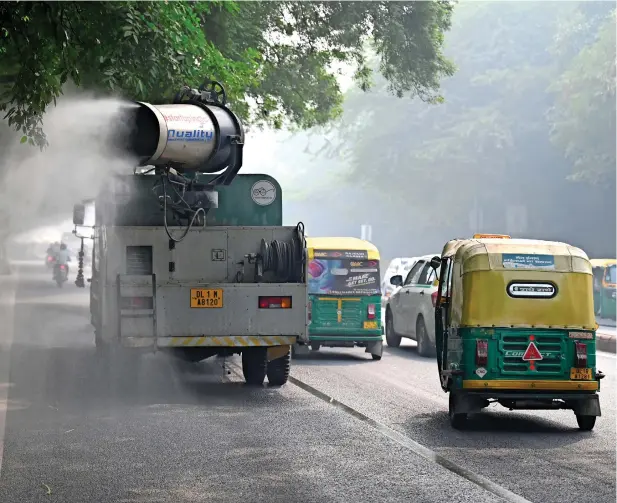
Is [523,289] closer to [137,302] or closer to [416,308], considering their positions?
[137,302]

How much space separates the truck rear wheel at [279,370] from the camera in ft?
52.0

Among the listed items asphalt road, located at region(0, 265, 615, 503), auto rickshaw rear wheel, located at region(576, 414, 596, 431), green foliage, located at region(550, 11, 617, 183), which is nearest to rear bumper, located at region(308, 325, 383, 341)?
asphalt road, located at region(0, 265, 615, 503)

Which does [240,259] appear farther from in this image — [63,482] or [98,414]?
[63,482]

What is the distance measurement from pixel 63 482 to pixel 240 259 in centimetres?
632

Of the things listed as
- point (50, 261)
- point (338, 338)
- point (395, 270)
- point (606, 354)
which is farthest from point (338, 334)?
point (50, 261)

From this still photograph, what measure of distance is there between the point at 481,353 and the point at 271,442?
248 centimetres

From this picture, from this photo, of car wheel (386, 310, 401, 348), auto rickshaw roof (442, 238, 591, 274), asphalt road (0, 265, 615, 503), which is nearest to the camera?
asphalt road (0, 265, 615, 503)

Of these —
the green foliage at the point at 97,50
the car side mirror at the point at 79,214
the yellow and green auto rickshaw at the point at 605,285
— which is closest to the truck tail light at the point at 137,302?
the car side mirror at the point at 79,214

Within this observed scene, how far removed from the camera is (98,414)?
13055 mm

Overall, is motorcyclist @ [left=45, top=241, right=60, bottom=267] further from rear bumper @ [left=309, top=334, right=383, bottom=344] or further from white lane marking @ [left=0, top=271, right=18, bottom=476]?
rear bumper @ [left=309, top=334, right=383, bottom=344]

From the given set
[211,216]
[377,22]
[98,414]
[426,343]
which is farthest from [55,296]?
[98,414]

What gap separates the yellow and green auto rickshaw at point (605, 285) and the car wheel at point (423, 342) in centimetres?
1399

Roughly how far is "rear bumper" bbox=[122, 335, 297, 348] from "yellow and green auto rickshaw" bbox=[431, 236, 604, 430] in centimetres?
275

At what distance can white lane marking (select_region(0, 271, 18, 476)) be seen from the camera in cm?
1321
